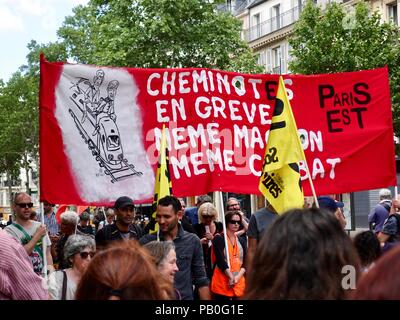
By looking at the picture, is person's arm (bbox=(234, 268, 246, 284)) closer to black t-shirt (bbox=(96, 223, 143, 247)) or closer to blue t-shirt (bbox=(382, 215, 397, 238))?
black t-shirt (bbox=(96, 223, 143, 247))

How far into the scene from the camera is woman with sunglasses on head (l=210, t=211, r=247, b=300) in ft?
31.0

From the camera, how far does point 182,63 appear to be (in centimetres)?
4094

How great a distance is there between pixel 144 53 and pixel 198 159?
30.6m

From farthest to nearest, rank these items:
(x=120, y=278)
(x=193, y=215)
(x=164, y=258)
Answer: (x=193, y=215) < (x=164, y=258) < (x=120, y=278)

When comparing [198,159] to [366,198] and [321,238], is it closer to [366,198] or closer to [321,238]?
[321,238]

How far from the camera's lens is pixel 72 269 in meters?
6.33

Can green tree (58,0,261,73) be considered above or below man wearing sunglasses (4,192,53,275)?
above

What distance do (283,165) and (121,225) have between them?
1.60 m

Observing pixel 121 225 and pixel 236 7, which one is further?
pixel 236 7

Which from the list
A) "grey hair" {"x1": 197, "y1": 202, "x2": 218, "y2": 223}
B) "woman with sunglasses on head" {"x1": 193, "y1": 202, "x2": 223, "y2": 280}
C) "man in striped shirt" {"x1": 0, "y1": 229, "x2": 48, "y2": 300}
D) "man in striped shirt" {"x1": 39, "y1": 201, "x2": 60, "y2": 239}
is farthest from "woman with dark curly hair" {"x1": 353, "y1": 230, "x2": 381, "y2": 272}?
"man in striped shirt" {"x1": 39, "y1": 201, "x2": 60, "y2": 239}

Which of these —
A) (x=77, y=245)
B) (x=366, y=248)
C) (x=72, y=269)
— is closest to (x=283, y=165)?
(x=366, y=248)

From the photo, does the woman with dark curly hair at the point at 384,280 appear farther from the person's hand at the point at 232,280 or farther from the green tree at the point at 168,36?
the green tree at the point at 168,36

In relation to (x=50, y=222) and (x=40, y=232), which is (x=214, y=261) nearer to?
(x=40, y=232)
